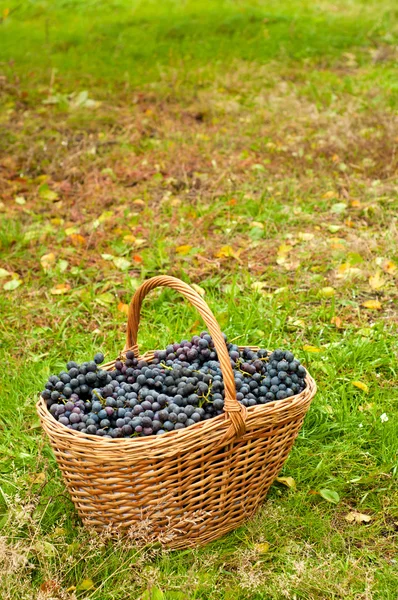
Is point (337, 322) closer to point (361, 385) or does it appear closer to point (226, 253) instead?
point (361, 385)

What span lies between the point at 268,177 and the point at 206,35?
14.3ft

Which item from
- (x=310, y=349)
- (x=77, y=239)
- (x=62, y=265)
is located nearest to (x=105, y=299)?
(x=62, y=265)

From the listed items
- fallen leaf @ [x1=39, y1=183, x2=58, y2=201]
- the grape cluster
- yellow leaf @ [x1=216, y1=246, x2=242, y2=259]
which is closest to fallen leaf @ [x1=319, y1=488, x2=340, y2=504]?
the grape cluster

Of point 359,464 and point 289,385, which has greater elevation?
point 289,385

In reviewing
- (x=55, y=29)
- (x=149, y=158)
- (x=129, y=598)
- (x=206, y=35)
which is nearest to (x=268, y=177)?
(x=149, y=158)

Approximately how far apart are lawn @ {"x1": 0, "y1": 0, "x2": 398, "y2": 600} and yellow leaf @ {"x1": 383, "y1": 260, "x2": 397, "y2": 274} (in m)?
0.07

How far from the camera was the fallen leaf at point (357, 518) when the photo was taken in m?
2.44

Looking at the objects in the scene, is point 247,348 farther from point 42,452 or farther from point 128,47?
point 128,47

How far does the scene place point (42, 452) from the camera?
2.76 m

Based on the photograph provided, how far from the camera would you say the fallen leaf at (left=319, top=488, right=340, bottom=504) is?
2.51m

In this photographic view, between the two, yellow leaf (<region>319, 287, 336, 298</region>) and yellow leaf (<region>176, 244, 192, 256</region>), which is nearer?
yellow leaf (<region>319, 287, 336, 298</region>)

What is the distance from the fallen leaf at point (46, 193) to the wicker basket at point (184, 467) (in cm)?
288

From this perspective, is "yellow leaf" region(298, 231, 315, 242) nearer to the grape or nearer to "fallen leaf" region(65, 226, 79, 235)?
"fallen leaf" region(65, 226, 79, 235)

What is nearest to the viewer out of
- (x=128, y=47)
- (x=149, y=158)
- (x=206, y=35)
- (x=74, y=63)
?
(x=149, y=158)
